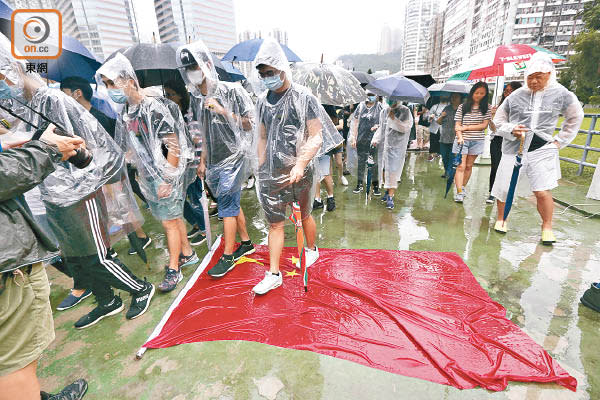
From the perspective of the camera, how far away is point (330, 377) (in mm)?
1525

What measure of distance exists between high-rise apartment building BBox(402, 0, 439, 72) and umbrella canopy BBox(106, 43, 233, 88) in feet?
350

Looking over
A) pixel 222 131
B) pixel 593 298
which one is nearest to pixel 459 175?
pixel 593 298

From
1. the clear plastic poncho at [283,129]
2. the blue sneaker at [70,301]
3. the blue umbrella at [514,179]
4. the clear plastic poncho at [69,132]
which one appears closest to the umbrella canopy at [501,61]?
the blue umbrella at [514,179]

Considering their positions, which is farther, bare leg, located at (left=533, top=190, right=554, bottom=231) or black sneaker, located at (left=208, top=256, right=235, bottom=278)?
bare leg, located at (left=533, top=190, right=554, bottom=231)

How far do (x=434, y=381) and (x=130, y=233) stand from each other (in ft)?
7.42

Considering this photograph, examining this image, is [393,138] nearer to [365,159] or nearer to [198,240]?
[365,159]

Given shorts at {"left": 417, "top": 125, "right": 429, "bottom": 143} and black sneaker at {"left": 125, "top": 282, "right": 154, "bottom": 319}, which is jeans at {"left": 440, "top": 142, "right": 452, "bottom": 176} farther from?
black sneaker at {"left": 125, "top": 282, "right": 154, "bottom": 319}

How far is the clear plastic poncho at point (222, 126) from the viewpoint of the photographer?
2.33m

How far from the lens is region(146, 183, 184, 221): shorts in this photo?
7.64 ft

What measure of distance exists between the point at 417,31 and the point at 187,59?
394 feet

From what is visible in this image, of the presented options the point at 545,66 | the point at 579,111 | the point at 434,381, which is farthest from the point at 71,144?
the point at 579,111

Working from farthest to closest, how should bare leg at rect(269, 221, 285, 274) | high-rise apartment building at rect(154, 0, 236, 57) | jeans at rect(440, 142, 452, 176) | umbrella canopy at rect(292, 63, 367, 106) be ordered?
high-rise apartment building at rect(154, 0, 236, 57)
jeans at rect(440, 142, 452, 176)
umbrella canopy at rect(292, 63, 367, 106)
bare leg at rect(269, 221, 285, 274)

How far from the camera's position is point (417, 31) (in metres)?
99.5

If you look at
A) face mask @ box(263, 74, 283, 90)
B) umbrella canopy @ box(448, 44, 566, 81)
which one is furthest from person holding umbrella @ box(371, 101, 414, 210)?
face mask @ box(263, 74, 283, 90)
